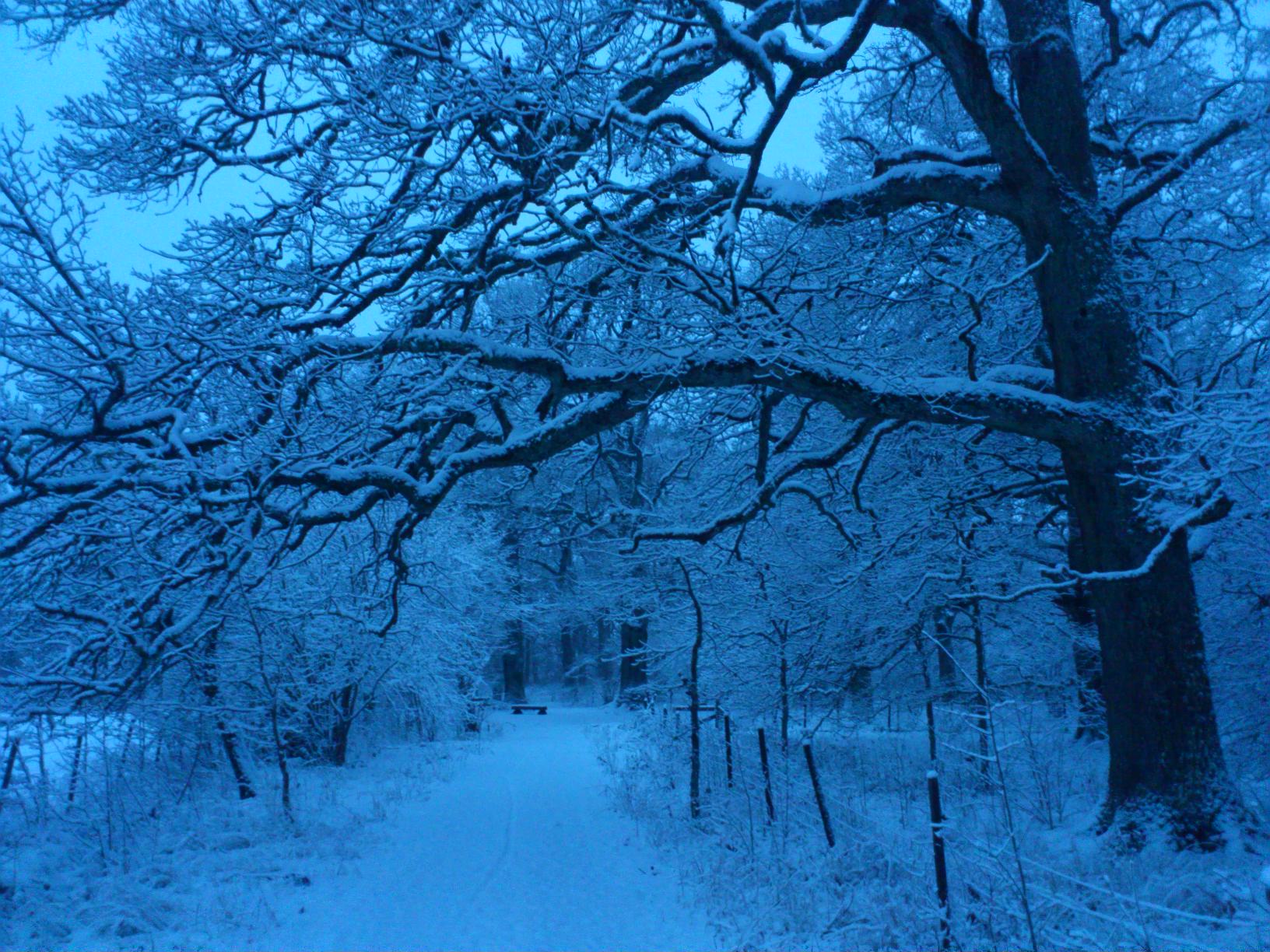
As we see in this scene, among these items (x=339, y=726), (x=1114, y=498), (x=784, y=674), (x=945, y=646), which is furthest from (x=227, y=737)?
(x=1114, y=498)

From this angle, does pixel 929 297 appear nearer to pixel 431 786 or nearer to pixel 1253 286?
pixel 1253 286

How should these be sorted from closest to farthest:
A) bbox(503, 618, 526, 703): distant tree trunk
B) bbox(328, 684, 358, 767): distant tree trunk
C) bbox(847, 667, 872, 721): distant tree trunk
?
bbox(847, 667, 872, 721): distant tree trunk, bbox(328, 684, 358, 767): distant tree trunk, bbox(503, 618, 526, 703): distant tree trunk

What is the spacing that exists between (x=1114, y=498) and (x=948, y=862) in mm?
2977

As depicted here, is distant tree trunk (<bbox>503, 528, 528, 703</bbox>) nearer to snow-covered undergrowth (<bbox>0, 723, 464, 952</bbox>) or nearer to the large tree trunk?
snow-covered undergrowth (<bbox>0, 723, 464, 952</bbox>)

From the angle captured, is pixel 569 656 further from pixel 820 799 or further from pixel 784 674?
pixel 820 799

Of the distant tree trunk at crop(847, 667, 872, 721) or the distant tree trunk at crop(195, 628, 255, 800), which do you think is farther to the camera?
the distant tree trunk at crop(847, 667, 872, 721)

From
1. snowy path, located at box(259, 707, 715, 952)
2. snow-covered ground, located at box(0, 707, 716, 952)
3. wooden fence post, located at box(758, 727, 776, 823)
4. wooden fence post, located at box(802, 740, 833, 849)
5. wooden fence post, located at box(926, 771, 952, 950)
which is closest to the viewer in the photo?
wooden fence post, located at box(926, 771, 952, 950)

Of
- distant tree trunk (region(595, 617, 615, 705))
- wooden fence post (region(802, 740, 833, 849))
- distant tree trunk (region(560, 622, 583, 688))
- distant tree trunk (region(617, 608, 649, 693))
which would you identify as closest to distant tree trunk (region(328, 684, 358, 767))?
distant tree trunk (region(617, 608, 649, 693))

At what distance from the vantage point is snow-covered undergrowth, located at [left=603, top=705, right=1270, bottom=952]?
4426mm

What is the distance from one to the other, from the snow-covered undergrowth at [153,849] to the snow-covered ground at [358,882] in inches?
0.9

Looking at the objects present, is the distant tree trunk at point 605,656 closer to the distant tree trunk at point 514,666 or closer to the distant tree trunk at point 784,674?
the distant tree trunk at point 514,666

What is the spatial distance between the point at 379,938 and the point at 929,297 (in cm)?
767

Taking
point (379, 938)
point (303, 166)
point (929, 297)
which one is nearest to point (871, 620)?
point (929, 297)

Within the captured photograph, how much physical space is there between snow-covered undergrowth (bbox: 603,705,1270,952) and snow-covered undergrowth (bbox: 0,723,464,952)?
3611 mm
